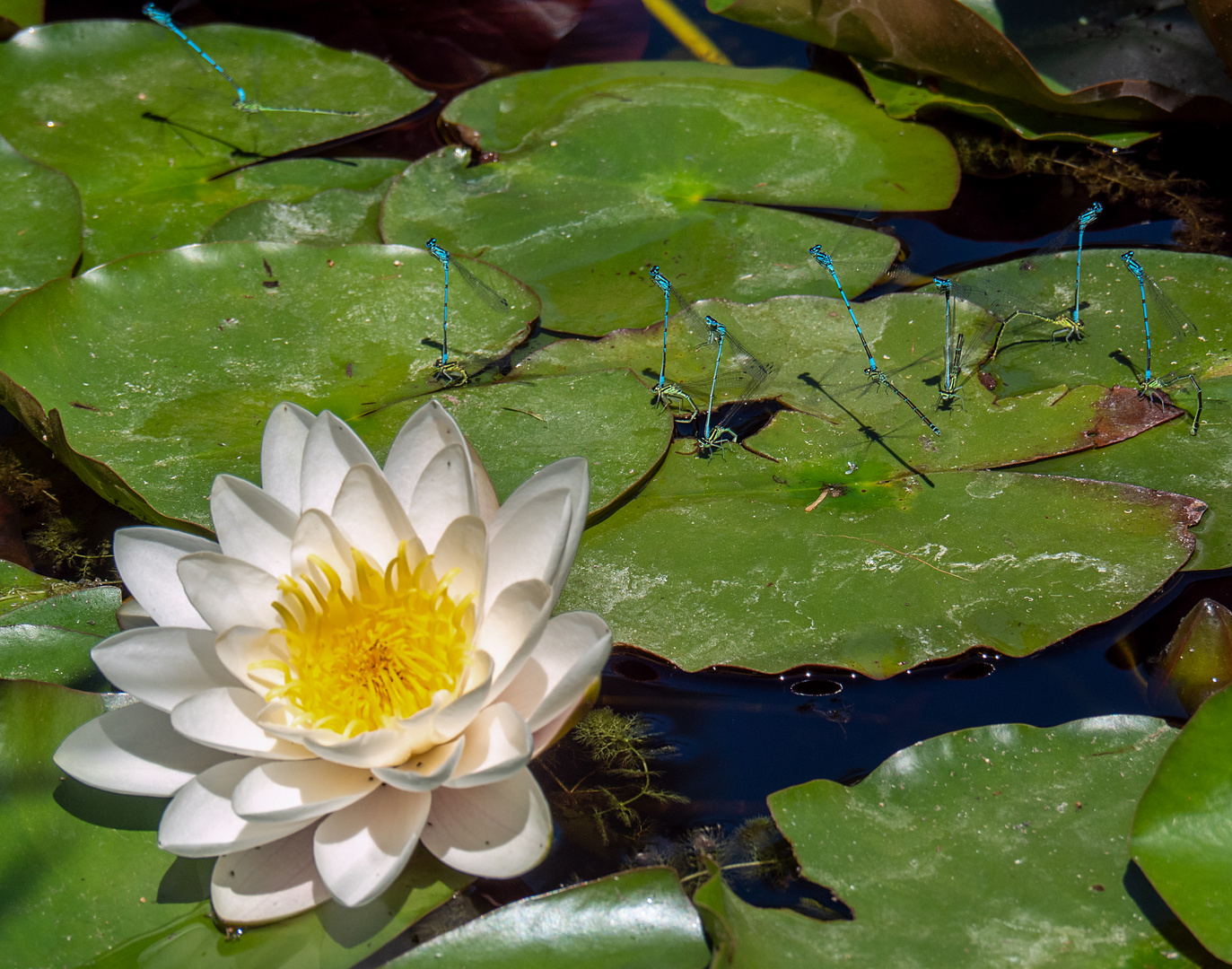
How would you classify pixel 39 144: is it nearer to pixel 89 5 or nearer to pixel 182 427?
pixel 89 5

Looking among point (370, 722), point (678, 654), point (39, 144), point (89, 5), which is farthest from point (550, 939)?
point (89, 5)

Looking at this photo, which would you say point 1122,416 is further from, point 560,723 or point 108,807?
point 108,807

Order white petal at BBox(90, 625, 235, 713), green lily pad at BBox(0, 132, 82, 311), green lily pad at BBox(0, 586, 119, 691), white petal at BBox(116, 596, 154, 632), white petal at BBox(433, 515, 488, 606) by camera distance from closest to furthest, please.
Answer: white petal at BBox(90, 625, 235, 713)
white petal at BBox(433, 515, 488, 606)
white petal at BBox(116, 596, 154, 632)
green lily pad at BBox(0, 586, 119, 691)
green lily pad at BBox(0, 132, 82, 311)

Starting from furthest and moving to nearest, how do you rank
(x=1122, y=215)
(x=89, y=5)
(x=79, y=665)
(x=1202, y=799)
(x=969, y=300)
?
(x=89, y=5) < (x=1122, y=215) < (x=969, y=300) < (x=79, y=665) < (x=1202, y=799)

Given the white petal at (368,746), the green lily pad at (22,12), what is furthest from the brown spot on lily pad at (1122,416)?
the green lily pad at (22,12)

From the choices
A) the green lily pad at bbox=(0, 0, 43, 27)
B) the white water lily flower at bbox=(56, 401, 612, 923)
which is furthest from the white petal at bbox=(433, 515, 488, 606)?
the green lily pad at bbox=(0, 0, 43, 27)

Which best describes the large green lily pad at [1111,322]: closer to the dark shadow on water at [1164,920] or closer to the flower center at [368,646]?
the dark shadow on water at [1164,920]

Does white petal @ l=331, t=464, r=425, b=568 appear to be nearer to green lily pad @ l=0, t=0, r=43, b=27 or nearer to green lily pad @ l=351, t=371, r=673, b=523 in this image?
green lily pad @ l=351, t=371, r=673, b=523
